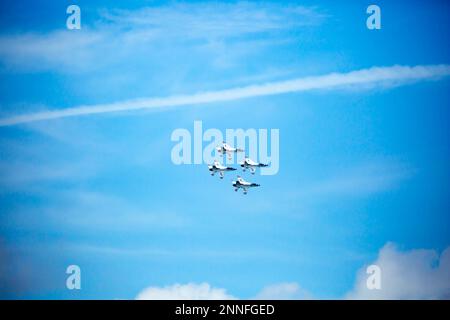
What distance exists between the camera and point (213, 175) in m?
17.2

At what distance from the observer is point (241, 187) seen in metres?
17.1
